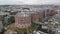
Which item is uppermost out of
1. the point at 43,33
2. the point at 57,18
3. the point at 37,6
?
the point at 37,6

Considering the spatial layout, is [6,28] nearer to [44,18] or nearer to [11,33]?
[11,33]

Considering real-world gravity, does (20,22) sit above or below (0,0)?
below

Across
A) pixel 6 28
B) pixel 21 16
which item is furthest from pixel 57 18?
pixel 6 28

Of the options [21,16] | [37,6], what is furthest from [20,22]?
[37,6]

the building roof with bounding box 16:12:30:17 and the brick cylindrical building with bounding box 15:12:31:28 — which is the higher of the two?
the building roof with bounding box 16:12:30:17

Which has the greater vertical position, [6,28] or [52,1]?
[52,1]

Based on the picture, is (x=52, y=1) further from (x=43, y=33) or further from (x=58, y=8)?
(x=43, y=33)

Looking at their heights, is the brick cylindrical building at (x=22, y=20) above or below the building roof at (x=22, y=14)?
below
